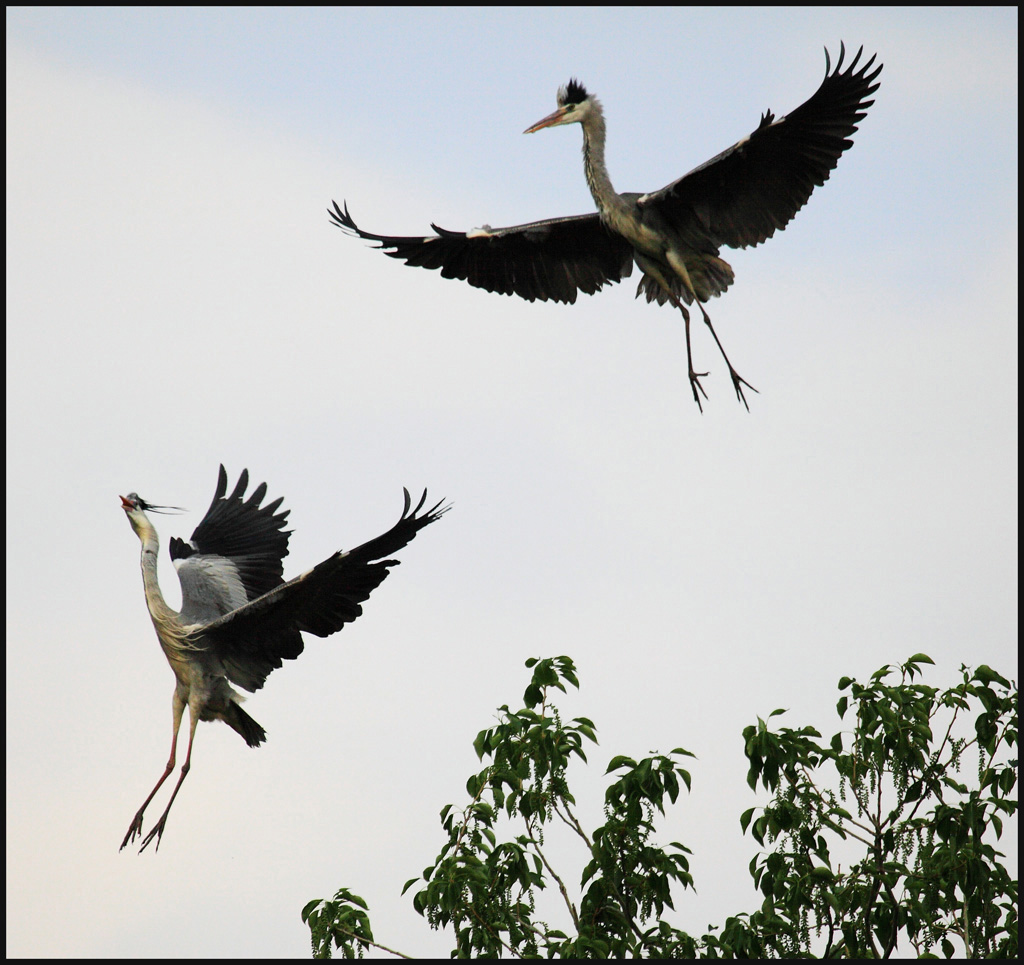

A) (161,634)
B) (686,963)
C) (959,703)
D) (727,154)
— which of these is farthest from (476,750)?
(727,154)

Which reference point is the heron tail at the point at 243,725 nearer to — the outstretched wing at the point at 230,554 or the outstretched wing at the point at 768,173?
the outstretched wing at the point at 230,554

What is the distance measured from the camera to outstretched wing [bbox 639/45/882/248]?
10.2 metres

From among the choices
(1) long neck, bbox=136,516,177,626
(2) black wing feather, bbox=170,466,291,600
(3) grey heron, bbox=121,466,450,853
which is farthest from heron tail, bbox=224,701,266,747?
(2) black wing feather, bbox=170,466,291,600

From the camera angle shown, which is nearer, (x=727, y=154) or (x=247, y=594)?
(x=727, y=154)

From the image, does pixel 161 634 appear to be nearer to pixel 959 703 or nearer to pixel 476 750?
pixel 476 750

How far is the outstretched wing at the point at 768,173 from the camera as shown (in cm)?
1021

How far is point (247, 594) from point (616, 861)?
4935mm

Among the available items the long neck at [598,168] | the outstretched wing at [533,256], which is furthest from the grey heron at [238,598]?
the long neck at [598,168]

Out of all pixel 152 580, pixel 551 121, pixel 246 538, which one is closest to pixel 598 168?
pixel 551 121

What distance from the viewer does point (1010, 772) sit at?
772 cm

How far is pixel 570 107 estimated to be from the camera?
11664 millimetres

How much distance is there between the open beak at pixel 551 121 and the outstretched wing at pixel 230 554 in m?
3.72

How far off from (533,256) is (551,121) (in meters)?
1.12

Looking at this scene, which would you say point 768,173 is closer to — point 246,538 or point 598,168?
point 598,168
